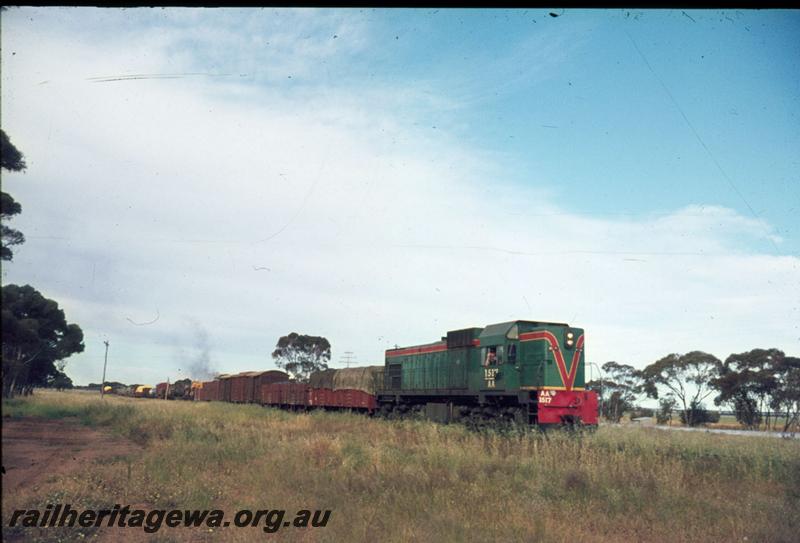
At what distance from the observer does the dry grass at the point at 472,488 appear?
8073 mm

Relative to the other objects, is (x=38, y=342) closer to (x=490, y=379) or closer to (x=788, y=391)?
(x=490, y=379)

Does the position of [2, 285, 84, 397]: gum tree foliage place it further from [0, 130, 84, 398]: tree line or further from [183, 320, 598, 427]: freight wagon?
[183, 320, 598, 427]: freight wagon

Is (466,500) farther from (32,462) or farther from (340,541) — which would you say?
(32,462)

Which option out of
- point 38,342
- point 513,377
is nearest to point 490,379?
point 513,377

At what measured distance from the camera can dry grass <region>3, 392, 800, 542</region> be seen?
8.07 meters

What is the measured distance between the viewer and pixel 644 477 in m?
11.1

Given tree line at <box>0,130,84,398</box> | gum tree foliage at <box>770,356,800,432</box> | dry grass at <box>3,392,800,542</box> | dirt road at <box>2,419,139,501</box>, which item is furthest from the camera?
gum tree foliage at <box>770,356,800,432</box>

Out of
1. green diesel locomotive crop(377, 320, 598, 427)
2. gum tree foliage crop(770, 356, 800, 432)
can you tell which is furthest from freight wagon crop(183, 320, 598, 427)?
gum tree foliage crop(770, 356, 800, 432)

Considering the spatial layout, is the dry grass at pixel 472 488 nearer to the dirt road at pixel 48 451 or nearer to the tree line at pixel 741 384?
the dirt road at pixel 48 451

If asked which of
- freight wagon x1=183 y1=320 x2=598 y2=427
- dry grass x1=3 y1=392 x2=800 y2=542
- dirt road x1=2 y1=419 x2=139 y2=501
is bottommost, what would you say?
dirt road x1=2 y1=419 x2=139 y2=501

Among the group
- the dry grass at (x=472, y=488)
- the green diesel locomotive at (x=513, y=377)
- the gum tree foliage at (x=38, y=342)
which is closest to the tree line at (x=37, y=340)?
the gum tree foliage at (x=38, y=342)

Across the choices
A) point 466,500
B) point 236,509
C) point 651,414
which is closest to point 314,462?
point 236,509

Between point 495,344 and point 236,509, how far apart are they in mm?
12512

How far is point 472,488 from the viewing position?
997 centimetres
